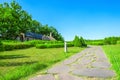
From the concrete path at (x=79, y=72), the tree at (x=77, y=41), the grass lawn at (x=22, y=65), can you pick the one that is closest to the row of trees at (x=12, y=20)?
the tree at (x=77, y=41)

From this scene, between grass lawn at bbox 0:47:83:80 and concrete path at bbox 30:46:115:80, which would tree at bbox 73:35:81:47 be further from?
concrete path at bbox 30:46:115:80

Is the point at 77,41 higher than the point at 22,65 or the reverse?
higher

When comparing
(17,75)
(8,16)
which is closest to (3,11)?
(8,16)

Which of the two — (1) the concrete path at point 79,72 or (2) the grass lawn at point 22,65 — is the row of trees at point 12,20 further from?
(1) the concrete path at point 79,72

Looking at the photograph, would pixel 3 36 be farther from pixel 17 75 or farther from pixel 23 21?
pixel 17 75

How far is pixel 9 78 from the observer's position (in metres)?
6.39

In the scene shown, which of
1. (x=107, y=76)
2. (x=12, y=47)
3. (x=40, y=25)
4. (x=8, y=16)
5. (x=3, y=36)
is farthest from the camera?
(x=40, y=25)

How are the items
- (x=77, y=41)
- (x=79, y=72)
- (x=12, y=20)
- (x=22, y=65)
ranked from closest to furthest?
(x=79, y=72) < (x=22, y=65) < (x=77, y=41) < (x=12, y=20)

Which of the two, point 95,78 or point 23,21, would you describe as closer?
point 95,78

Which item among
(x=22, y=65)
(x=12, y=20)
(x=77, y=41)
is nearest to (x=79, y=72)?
(x=22, y=65)

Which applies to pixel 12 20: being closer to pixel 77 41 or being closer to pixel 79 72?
pixel 77 41

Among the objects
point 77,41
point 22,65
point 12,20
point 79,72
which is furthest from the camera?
point 12,20

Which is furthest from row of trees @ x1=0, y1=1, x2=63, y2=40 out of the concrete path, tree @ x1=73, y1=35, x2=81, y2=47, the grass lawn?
the concrete path

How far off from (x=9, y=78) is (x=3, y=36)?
185 ft
